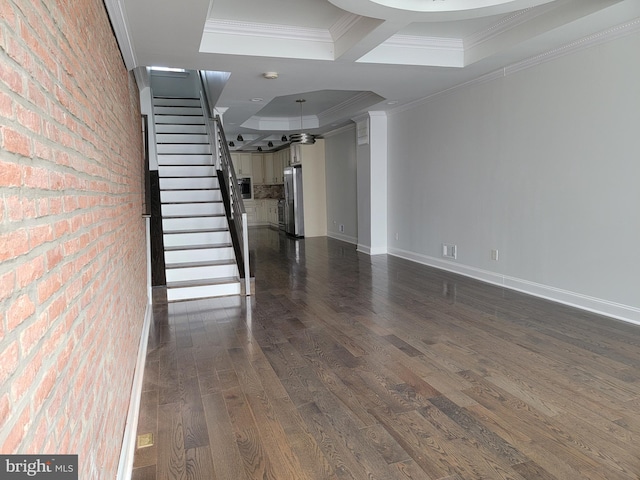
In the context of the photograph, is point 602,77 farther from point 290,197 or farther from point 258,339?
point 290,197

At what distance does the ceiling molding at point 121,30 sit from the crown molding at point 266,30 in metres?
0.76

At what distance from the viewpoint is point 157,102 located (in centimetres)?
909

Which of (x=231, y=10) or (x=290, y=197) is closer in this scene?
(x=231, y=10)

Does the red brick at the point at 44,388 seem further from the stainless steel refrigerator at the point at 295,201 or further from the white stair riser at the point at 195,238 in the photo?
the stainless steel refrigerator at the point at 295,201

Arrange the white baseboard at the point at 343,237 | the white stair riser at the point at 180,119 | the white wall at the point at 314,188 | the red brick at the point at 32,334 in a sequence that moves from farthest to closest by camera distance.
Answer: the white wall at the point at 314,188 < the white baseboard at the point at 343,237 < the white stair riser at the point at 180,119 < the red brick at the point at 32,334

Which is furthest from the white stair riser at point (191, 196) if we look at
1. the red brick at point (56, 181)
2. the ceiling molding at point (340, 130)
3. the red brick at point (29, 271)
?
the red brick at point (29, 271)

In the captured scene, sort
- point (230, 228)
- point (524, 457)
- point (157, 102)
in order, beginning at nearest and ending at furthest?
point (524, 457), point (230, 228), point (157, 102)

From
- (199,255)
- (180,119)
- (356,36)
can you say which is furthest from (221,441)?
(180,119)

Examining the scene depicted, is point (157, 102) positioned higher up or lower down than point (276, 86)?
higher up

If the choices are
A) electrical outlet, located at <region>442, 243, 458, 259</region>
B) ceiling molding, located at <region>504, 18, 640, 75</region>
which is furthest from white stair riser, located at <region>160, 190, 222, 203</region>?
ceiling molding, located at <region>504, 18, 640, 75</region>

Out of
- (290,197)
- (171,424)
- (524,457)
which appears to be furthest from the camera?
(290,197)

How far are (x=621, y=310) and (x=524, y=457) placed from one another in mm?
2707

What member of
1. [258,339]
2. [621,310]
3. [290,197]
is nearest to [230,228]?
[258,339]

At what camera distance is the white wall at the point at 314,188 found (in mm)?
11117
